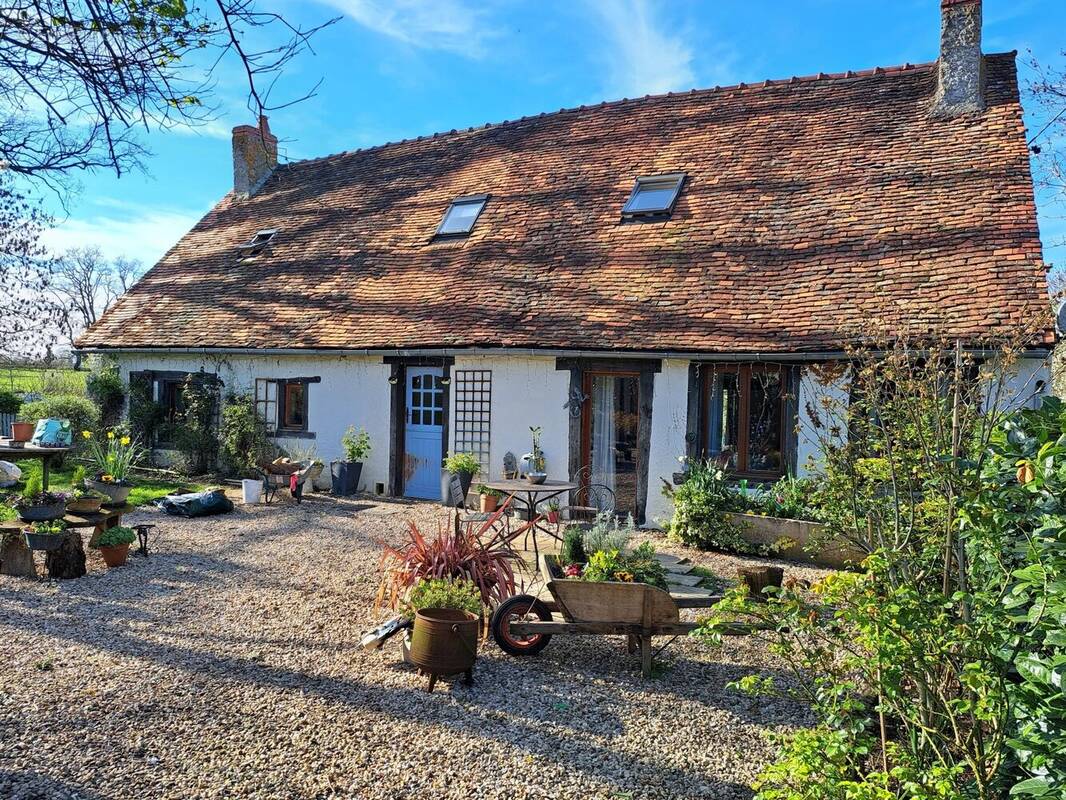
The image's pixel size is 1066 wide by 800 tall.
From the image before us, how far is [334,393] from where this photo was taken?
12742 millimetres

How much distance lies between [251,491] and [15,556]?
14.8ft

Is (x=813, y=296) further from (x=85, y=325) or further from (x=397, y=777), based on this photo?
(x=85, y=325)

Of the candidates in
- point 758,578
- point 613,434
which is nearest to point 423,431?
point 613,434

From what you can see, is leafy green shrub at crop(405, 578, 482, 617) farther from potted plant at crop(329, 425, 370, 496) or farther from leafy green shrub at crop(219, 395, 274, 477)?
leafy green shrub at crop(219, 395, 274, 477)

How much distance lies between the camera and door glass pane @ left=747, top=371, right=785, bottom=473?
31.5ft

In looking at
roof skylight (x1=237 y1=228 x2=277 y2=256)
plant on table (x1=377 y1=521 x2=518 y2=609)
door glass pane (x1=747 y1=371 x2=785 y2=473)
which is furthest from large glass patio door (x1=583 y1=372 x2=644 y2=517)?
roof skylight (x1=237 y1=228 x2=277 y2=256)

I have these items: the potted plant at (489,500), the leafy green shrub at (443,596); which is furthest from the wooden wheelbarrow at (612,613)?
the potted plant at (489,500)

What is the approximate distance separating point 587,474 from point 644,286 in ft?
9.78

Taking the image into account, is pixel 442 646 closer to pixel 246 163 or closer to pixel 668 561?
pixel 668 561

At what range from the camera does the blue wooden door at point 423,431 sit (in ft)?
39.5

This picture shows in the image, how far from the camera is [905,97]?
39.7 ft

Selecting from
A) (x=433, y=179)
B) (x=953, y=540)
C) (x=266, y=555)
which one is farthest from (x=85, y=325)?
(x=953, y=540)

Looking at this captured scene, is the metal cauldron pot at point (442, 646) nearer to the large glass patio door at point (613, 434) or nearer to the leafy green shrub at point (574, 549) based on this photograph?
the leafy green shrub at point (574, 549)

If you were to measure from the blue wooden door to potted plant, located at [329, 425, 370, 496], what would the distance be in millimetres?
755
